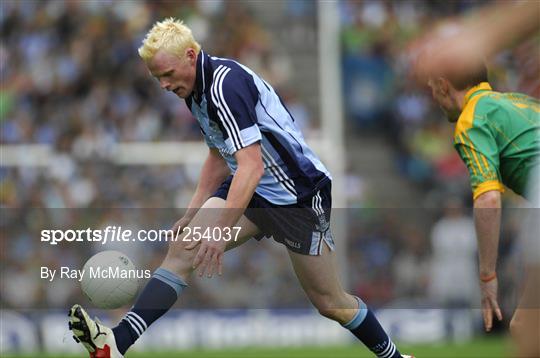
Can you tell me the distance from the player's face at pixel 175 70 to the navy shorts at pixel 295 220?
2.35ft

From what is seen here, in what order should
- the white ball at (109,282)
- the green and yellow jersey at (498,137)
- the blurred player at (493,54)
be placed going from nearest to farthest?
1. the blurred player at (493,54)
2. the green and yellow jersey at (498,137)
3. the white ball at (109,282)

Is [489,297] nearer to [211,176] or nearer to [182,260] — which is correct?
[182,260]

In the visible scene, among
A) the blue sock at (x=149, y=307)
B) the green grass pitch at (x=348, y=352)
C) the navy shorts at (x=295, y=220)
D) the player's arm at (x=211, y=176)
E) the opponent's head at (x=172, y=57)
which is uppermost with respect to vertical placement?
the opponent's head at (x=172, y=57)

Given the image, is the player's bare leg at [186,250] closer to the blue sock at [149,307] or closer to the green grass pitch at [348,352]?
the blue sock at [149,307]

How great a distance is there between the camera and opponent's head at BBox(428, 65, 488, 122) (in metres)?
4.86

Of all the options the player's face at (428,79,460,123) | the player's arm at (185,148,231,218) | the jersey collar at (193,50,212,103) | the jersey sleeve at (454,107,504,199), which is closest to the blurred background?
the player's arm at (185,148,231,218)

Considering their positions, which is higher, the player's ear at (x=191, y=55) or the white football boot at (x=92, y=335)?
the player's ear at (x=191, y=55)

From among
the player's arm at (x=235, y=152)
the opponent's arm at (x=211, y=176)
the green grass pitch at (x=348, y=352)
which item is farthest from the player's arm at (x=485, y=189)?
the green grass pitch at (x=348, y=352)

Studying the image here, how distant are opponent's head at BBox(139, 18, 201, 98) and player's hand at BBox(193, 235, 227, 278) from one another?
896 millimetres

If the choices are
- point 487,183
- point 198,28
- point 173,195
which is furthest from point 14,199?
point 487,183

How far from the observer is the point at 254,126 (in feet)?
17.5

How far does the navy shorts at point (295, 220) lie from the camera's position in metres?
5.79

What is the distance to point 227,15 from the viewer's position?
14.7m

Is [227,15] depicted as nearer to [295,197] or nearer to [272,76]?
[272,76]
